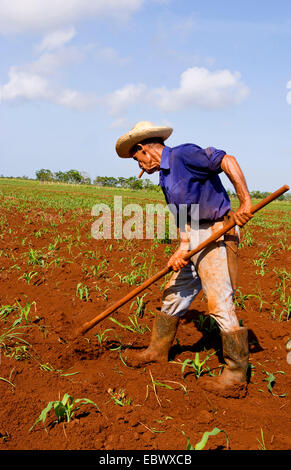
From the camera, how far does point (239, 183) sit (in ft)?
8.50

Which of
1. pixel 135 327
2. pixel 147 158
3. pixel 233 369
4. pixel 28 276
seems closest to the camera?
pixel 233 369

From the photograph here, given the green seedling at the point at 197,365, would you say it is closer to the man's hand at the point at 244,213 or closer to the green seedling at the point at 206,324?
the green seedling at the point at 206,324

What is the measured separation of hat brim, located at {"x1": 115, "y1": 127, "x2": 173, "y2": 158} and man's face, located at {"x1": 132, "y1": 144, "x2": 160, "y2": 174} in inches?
2.6

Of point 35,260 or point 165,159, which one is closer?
point 165,159

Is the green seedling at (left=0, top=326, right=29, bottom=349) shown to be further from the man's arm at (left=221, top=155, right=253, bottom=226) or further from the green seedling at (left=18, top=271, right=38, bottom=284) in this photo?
the man's arm at (left=221, top=155, right=253, bottom=226)

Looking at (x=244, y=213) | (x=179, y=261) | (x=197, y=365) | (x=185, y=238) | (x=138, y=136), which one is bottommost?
(x=197, y=365)

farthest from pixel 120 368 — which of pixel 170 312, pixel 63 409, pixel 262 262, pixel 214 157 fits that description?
pixel 262 262

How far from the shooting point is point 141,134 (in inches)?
113

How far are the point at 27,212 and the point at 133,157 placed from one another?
9.19m

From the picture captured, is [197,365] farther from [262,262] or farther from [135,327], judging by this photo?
[262,262]

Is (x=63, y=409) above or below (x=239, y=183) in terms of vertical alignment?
below

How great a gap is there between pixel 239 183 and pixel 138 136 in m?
0.86

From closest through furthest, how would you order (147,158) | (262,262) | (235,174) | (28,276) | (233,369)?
(235,174)
(233,369)
(147,158)
(28,276)
(262,262)
